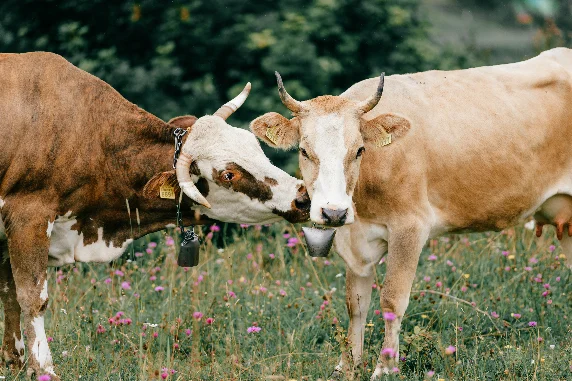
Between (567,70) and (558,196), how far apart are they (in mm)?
884

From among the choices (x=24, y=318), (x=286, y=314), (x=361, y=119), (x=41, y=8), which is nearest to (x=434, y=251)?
(x=286, y=314)

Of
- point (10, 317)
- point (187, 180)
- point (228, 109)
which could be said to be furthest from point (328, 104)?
point (10, 317)

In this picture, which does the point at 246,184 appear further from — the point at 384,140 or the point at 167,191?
the point at 384,140

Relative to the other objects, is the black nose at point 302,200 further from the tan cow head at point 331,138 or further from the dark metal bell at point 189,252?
the dark metal bell at point 189,252

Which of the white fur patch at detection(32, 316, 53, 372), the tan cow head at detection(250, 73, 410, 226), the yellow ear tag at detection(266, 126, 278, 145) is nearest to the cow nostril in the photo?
the tan cow head at detection(250, 73, 410, 226)

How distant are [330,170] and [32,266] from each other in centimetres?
175

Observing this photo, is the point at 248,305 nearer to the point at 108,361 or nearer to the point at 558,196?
the point at 108,361

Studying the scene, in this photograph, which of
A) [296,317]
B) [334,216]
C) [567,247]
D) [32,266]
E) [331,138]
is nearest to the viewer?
[334,216]

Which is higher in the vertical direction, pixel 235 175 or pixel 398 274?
pixel 235 175

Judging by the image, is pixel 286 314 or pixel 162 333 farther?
pixel 286 314

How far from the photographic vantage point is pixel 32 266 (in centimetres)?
490

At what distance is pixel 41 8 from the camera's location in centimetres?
927

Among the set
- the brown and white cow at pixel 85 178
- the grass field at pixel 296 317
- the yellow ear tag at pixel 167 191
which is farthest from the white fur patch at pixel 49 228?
the grass field at pixel 296 317

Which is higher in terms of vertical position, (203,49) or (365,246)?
(365,246)
